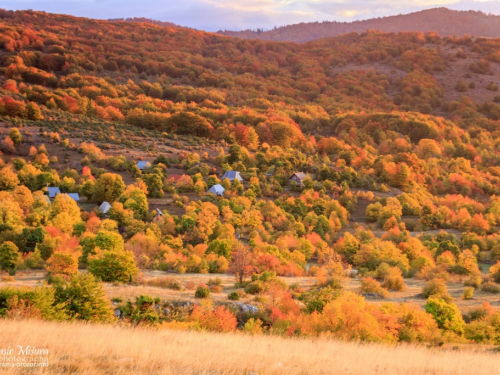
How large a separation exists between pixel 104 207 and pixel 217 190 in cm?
1521

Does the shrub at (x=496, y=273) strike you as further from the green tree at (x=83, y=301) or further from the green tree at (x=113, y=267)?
the green tree at (x=83, y=301)

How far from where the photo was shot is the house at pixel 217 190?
2426 inches

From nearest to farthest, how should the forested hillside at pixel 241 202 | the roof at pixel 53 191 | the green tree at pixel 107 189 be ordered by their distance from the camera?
the forested hillside at pixel 241 202 → the roof at pixel 53 191 → the green tree at pixel 107 189

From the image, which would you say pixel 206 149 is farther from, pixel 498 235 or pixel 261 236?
pixel 498 235

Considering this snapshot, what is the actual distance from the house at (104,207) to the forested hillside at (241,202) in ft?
2.57

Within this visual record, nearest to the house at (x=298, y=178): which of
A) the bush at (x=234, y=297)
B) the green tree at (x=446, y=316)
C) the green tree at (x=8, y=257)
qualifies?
the bush at (x=234, y=297)

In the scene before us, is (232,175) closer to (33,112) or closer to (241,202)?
(241,202)

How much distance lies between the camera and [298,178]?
72.2 metres

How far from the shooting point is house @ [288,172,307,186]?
2808 inches

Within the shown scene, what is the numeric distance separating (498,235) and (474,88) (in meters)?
132

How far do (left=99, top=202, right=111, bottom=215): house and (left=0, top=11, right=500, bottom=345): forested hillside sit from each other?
78 centimetres

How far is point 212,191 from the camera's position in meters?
62.0

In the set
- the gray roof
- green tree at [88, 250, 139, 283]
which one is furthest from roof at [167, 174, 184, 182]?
green tree at [88, 250, 139, 283]

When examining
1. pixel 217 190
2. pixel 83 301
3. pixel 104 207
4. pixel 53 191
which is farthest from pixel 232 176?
pixel 83 301
